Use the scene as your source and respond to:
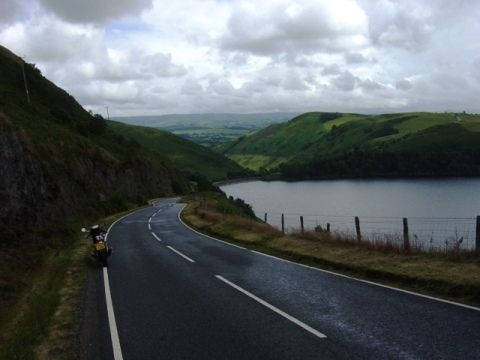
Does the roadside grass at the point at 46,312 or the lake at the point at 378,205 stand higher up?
the roadside grass at the point at 46,312

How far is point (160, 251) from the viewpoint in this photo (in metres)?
21.5

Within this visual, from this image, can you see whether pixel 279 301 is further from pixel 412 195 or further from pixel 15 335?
pixel 412 195

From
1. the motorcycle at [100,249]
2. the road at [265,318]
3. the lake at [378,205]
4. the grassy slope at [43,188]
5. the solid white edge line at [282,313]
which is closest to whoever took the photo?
the road at [265,318]

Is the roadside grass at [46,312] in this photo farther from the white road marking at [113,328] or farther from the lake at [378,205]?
the lake at [378,205]

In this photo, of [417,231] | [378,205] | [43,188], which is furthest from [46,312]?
[378,205]

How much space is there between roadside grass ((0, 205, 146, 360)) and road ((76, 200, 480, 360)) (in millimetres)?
413

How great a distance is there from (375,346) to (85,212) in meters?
41.0

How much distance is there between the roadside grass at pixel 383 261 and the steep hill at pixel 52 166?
16.2 meters

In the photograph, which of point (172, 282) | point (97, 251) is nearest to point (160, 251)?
point (97, 251)

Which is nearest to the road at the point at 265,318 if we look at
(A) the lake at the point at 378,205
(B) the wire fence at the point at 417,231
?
(B) the wire fence at the point at 417,231

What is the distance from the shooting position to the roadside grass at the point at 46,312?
8797mm

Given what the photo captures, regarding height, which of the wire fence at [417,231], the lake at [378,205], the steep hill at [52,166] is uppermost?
the steep hill at [52,166]

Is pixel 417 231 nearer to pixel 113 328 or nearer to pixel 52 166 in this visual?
pixel 52 166

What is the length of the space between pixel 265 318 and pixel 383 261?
20.8ft
